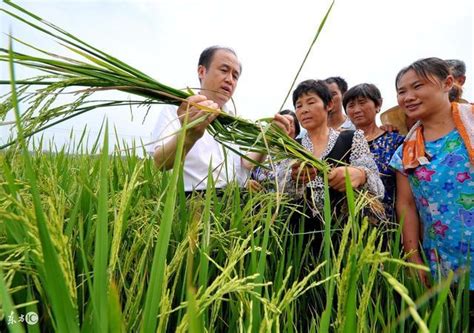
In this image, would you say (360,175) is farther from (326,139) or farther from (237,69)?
(237,69)

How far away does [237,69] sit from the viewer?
1.53 m

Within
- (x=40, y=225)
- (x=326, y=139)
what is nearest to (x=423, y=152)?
(x=326, y=139)

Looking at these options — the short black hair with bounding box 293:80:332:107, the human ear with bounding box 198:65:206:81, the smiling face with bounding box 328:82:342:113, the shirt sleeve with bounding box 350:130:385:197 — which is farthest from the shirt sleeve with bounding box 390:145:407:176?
the smiling face with bounding box 328:82:342:113

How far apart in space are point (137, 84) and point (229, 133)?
0.27 metres

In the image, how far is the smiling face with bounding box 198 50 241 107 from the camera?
147 centimetres

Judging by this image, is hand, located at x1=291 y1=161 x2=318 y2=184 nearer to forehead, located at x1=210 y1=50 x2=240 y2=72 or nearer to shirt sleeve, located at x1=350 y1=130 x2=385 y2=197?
shirt sleeve, located at x1=350 y1=130 x2=385 y2=197

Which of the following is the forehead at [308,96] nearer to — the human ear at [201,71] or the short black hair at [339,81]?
the human ear at [201,71]

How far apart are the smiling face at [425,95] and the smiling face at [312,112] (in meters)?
0.33

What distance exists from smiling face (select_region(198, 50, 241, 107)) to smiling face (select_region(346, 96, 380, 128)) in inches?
28.8

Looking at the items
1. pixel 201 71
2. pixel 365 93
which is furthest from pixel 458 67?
pixel 201 71

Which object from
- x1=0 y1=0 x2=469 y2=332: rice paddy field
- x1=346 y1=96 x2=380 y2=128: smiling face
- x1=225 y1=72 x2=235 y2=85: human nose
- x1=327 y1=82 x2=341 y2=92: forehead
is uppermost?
x1=327 y1=82 x2=341 y2=92: forehead

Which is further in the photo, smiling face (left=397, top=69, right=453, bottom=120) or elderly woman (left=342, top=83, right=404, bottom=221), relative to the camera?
elderly woman (left=342, top=83, right=404, bottom=221)

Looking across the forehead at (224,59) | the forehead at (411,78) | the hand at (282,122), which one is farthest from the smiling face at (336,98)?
the hand at (282,122)

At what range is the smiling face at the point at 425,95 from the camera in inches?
50.2
